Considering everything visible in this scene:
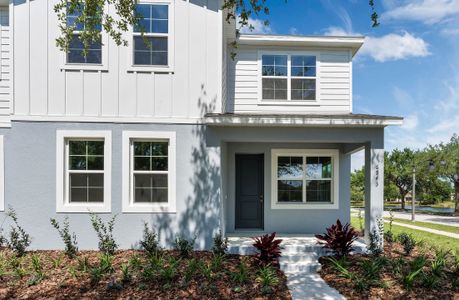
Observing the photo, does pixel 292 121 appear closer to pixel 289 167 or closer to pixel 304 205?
pixel 289 167

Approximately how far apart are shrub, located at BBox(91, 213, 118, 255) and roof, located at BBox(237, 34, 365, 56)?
6.66m

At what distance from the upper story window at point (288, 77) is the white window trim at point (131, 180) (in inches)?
148

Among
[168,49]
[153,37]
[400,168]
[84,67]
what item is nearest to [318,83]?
[168,49]

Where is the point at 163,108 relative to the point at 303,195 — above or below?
above

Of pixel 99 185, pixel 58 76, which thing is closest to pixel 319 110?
pixel 99 185

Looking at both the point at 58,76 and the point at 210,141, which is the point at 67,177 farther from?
the point at 210,141

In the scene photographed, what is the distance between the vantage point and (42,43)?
756cm

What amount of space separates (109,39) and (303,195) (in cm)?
711

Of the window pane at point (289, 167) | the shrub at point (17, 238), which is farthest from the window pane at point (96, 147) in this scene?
the window pane at point (289, 167)

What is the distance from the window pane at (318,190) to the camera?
9.63m

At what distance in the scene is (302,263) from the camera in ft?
23.1

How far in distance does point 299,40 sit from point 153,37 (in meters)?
4.62

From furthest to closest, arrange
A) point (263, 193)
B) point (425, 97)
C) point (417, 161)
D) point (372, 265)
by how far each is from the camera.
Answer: point (417, 161) → point (425, 97) → point (263, 193) → point (372, 265)

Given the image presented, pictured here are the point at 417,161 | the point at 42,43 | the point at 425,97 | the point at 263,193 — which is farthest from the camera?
the point at 417,161
